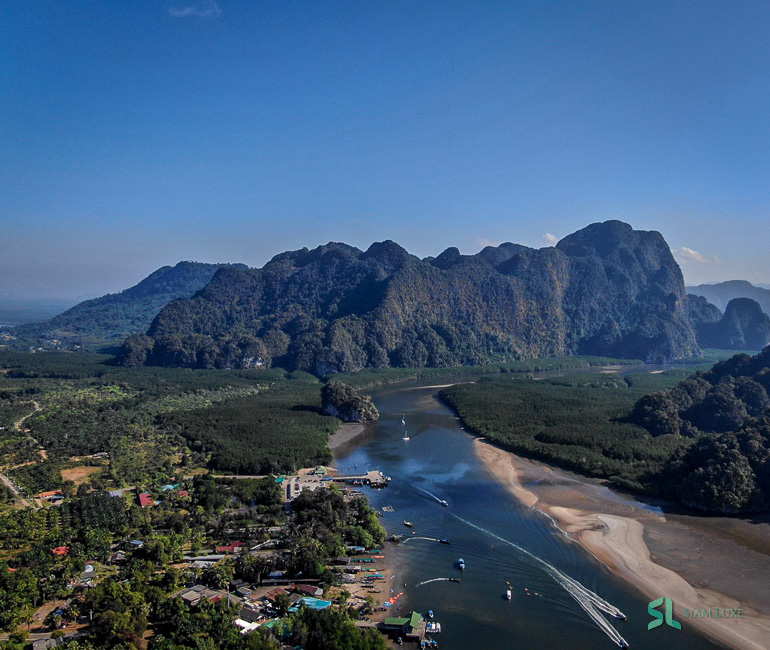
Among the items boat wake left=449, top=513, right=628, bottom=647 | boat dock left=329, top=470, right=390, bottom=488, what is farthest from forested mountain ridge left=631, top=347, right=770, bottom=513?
boat dock left=329, top=470, right=390, bottom=488

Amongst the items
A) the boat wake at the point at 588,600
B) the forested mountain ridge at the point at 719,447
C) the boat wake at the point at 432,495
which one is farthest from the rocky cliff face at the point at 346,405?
the boat wake at the point at 588,600

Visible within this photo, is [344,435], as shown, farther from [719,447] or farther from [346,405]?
[719,447]

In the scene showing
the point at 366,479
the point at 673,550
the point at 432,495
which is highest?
the point at 366,479

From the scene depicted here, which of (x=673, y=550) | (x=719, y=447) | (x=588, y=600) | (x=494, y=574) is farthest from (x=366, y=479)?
(x=719, y=447)

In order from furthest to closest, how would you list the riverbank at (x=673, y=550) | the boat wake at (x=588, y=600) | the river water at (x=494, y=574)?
the riverbank at (x=673, y=550)
the boat wake at (x=588, y=600)
the river water at (x=494, y=574)

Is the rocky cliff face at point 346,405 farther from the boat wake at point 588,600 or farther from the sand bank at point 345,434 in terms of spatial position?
the boat wake at point 588,600

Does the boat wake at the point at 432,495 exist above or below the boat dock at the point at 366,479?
below

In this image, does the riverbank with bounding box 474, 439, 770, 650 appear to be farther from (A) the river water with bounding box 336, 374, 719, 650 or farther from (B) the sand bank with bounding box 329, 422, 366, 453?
(B) the sand bank with bounding box 329, 422, 366, 453
